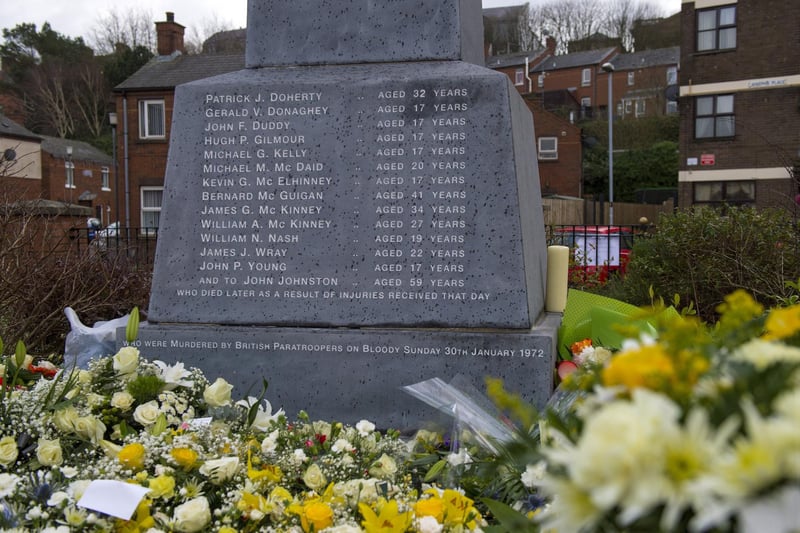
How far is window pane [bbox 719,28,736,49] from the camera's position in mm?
32750

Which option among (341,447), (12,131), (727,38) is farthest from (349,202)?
(12,131)

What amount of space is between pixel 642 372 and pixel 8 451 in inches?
101

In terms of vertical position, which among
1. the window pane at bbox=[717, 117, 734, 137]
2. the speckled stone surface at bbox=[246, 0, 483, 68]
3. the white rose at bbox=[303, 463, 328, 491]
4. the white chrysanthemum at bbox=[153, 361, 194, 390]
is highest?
the window pane at bbox=[717, 117, 734, 137]

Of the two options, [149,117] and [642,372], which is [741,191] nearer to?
[149,117]

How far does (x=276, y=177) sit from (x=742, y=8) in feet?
107

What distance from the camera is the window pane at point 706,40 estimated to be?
33.2 meters

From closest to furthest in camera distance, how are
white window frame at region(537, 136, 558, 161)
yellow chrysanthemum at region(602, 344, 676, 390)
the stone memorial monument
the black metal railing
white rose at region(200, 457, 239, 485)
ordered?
yellow chrysanthemum at region(602, 344, 676, 390)
white rose at region(200, 457, 239, 485)
the stone memorial monument
the black metal railing
white window frame at region(537, 136, 558, 161)

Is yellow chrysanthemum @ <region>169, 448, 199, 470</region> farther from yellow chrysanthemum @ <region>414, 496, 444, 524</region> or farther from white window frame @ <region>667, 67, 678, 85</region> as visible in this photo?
white window frame @ <region>667, 67, 678, 85</region>

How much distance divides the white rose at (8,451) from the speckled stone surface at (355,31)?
99.6 inches

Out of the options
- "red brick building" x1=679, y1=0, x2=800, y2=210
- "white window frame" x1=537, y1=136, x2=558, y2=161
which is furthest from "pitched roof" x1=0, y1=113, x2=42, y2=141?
"red brick building" x1=679, y1=0, x2=800, y2=210

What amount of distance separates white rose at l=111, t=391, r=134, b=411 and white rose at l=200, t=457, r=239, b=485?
668 mm

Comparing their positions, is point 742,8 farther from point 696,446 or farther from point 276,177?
point 696,446

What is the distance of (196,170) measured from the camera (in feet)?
14.6

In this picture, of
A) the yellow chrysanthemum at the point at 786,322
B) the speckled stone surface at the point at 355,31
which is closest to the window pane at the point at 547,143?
the speckled stone surface at the point at 355,31
